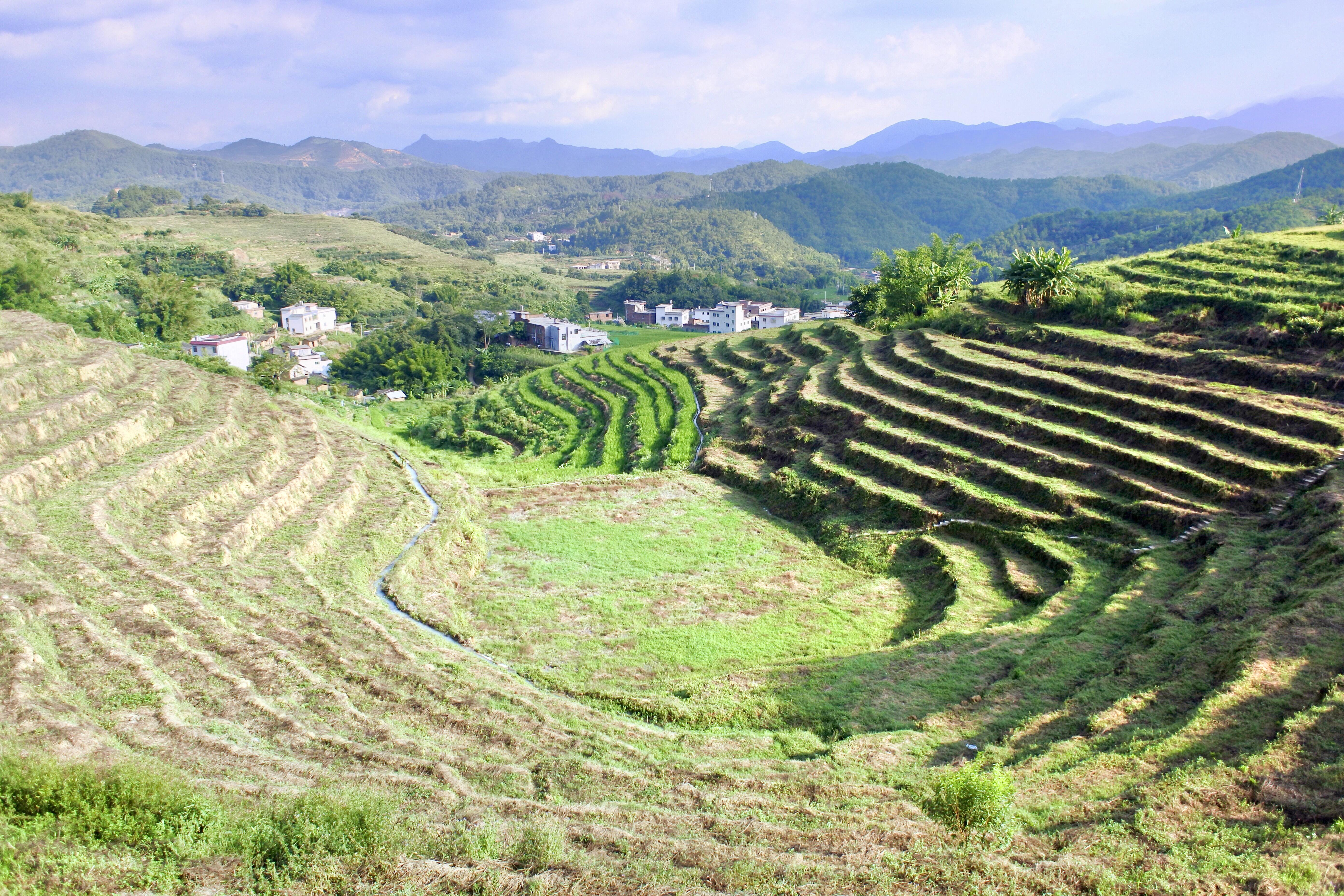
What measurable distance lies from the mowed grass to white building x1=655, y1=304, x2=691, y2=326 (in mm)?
63345

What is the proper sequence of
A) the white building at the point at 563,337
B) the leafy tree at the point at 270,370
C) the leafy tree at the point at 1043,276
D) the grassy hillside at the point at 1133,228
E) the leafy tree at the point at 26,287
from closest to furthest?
1. the leafy tree at the point at 1043,276
2. the leafy tree at the point at 270,370
3. the leafy tree at the point at 26,287
4. the white building at the point at 563,337
5. the grassy hillside at the point at 1133,228

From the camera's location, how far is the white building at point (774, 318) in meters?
71.8

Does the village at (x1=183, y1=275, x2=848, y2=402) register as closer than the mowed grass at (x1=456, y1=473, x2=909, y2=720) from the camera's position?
No

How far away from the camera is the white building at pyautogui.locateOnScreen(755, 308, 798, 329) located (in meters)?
71.8

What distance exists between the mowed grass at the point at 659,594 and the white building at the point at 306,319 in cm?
5505

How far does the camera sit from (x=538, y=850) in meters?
6.96

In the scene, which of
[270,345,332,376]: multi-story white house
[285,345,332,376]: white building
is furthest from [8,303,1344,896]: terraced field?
[270,345,332,376]: multi-story white house

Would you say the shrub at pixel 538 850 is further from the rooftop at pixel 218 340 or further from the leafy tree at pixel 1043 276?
the rooftop at pixel 218 340

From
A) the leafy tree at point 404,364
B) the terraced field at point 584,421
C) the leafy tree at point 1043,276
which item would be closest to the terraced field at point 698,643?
the terraced field at point 584,421

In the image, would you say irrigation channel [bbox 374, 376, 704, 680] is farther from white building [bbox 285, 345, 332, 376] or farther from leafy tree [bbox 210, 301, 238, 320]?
leafy tree [bbox 210, 301, 238, 320]

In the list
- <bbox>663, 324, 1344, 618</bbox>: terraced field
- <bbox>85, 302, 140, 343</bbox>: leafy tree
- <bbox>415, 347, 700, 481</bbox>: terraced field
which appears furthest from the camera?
<bbox>85, 302, 140, 343</bbox>: leafy tree

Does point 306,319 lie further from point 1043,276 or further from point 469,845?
point 469,845

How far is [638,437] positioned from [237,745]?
20525 millimetres

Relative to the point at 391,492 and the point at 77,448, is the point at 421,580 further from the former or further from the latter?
the point at 77,448
